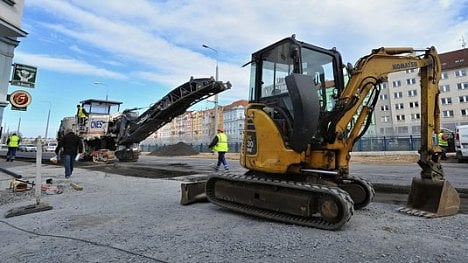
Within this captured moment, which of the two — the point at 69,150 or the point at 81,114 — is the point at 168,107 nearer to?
the point at 69,150

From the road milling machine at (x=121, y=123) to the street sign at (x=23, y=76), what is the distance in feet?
22.8

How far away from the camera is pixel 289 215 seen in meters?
4.12

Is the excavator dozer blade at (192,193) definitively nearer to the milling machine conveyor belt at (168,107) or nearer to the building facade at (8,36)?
the building facade at (8,36)

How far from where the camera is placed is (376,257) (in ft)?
9.14

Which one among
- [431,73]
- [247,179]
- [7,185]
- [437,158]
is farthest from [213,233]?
[7,185]

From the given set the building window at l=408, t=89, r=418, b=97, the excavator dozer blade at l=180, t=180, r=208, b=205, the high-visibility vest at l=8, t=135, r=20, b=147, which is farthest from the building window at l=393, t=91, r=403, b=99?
the excavator dozer blade at l=180, t=180, r=208, b=205

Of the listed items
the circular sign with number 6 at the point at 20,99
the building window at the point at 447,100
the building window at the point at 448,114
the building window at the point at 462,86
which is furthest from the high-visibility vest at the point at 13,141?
the building window at the point at 462,86

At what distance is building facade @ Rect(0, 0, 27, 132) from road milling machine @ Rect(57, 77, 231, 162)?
683 cm

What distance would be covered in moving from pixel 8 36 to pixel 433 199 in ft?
36.7

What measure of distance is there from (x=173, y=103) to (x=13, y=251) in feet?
38.8

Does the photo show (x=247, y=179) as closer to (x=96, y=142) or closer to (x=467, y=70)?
(x=96, y=142)

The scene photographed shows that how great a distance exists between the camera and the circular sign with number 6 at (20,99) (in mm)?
6859

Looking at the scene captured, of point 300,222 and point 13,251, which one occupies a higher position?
point 300,222

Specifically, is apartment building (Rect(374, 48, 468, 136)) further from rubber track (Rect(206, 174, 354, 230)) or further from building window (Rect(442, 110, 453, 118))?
rubber track (Rect(206, 174, 354, 230))
